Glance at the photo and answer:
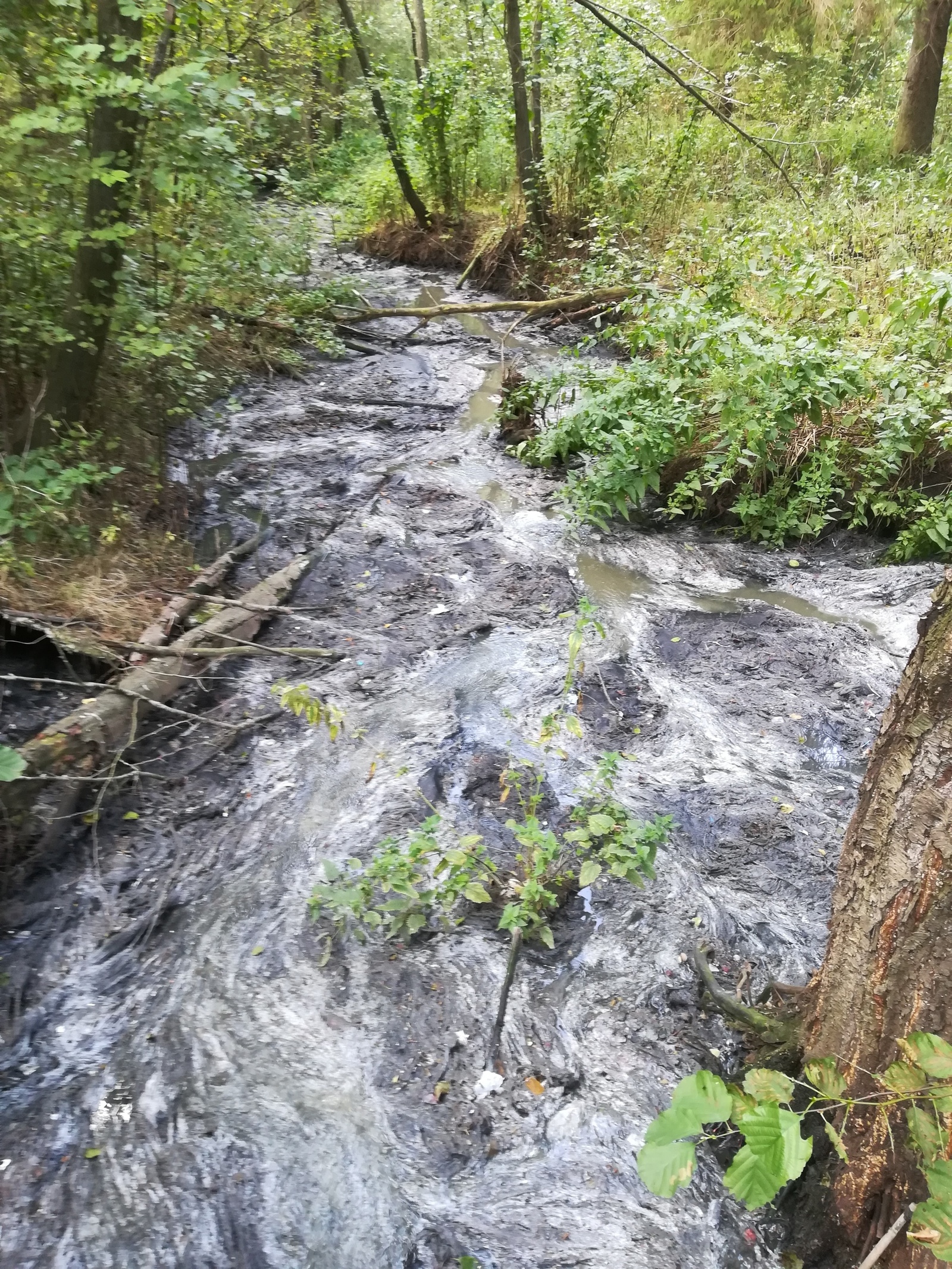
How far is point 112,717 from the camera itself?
12.7ft

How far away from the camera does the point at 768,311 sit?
24.0ft

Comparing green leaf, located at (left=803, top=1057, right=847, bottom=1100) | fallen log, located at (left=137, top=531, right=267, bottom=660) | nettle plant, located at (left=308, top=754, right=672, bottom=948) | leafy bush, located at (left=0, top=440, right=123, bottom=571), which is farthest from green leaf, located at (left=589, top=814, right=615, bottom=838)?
leafy bush, located at (left=0, top=440, right=123, bottom=571)

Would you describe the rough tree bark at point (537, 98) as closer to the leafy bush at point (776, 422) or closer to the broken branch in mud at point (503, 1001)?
the leafy bush at point (776, 422)

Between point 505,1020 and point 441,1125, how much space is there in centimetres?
41

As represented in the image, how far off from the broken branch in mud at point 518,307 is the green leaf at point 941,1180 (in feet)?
25.8

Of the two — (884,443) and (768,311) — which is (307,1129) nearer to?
(884,443)

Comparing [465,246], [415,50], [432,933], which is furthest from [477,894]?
[415,50]

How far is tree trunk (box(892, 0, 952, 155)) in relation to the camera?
893 centimetres

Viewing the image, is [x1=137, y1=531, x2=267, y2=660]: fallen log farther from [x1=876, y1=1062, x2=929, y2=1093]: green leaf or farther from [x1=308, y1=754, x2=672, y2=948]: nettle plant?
[x1=876, y1=1062, x2=929, y2=1093]: green leaf

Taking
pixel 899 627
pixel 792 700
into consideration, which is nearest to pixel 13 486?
pixel 792 700

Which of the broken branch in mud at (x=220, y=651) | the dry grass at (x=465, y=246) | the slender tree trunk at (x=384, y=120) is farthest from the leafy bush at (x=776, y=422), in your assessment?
the slender tree trunk at (x=384, y=120)

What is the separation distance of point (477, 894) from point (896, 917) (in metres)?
1.66

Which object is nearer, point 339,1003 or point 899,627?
point 339,1003

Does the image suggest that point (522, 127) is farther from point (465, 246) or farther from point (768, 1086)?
point (768, 1086)
